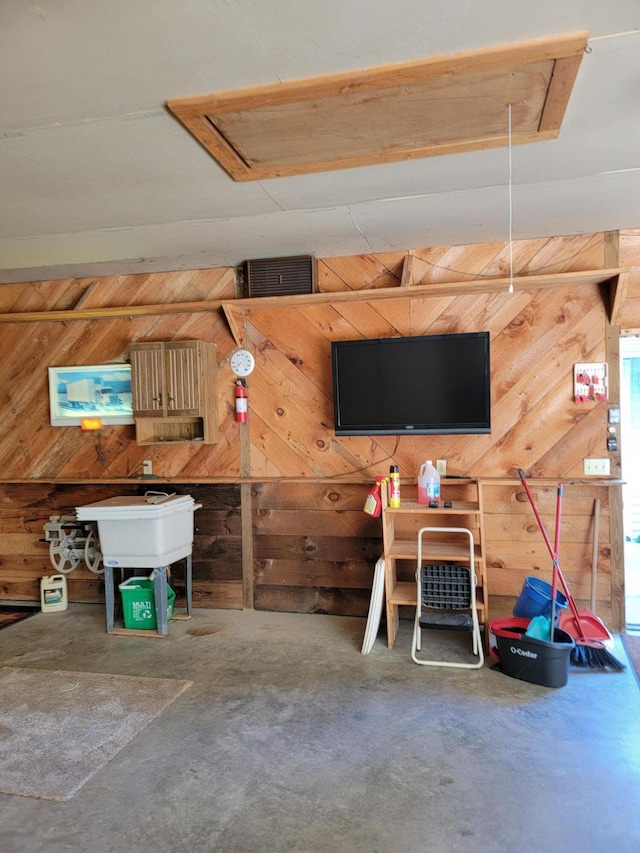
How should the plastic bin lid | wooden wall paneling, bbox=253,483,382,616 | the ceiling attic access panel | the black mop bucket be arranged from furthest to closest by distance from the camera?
wooden wall paneling, bbox=253,483,382,616 → the plastic bin lid → the black mop bucket → the ceiling attic access panel

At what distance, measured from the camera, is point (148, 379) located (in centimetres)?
411

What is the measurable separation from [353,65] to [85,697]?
123 inches

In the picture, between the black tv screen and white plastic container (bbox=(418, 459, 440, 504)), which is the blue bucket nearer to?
white plastic container (bbox=(418, 459, 440, 504))

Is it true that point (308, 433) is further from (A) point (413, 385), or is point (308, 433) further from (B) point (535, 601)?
(B) point (535, 601)

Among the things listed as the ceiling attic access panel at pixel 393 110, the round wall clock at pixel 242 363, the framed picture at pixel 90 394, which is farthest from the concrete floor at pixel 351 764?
the ceiling attic access panel at pixel 393 110

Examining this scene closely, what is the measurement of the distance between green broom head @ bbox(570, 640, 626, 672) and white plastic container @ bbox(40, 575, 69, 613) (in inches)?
141

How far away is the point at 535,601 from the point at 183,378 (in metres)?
2.66

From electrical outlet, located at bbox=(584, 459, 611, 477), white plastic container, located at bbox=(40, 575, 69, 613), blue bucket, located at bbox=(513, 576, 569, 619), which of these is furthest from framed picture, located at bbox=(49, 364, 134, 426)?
electrical outlet, located at bbox=(584, 459, 611, 477)

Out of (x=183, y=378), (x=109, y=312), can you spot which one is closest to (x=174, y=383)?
(x=183, y=378)

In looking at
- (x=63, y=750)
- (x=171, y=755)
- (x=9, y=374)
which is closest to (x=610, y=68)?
(x=171, y=755)

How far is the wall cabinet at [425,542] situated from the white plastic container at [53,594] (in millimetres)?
2549

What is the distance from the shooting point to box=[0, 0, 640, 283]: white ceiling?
5.25 ft

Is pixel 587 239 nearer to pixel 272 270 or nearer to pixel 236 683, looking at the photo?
pixel 272 270

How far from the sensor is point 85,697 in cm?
302
